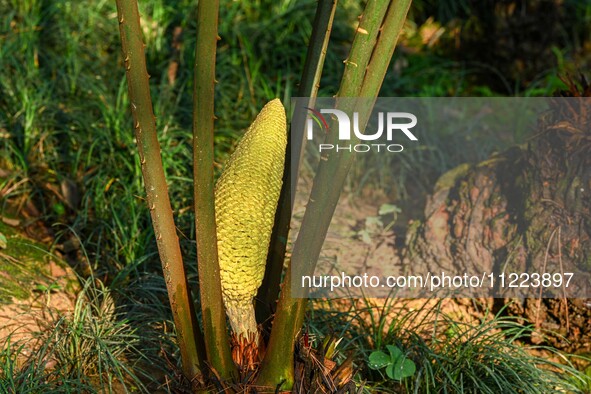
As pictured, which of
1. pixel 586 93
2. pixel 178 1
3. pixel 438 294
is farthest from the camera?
pixel 178 1

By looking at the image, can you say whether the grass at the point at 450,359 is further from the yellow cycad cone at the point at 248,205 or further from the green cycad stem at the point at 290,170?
the yellow cycad cone at the point at 248,205

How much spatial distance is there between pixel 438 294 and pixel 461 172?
2.14 feet

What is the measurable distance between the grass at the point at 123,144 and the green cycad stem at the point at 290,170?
13.0 inches

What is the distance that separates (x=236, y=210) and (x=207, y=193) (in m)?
0.09

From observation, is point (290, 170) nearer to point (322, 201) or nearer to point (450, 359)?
point (322, 201)

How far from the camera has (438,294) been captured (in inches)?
133

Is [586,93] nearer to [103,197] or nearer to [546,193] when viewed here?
[546,193]

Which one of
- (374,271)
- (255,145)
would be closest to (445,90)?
(374,271)

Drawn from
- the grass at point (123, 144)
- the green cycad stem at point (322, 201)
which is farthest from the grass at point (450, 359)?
the green cycad stem at point (322, 201)

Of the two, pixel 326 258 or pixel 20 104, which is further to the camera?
pixel 20 104

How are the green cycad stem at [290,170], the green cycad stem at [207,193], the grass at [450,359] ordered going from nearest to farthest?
the green cycad stem at [207,193] < the green cycad stem at [290,170] < the grass at [450,359]

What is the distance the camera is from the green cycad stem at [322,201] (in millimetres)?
1833

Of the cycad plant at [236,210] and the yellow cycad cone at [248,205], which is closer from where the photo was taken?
the cycad plant at [236,210]

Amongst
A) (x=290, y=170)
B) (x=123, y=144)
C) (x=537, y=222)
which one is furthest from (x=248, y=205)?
(x=123, y=144)
